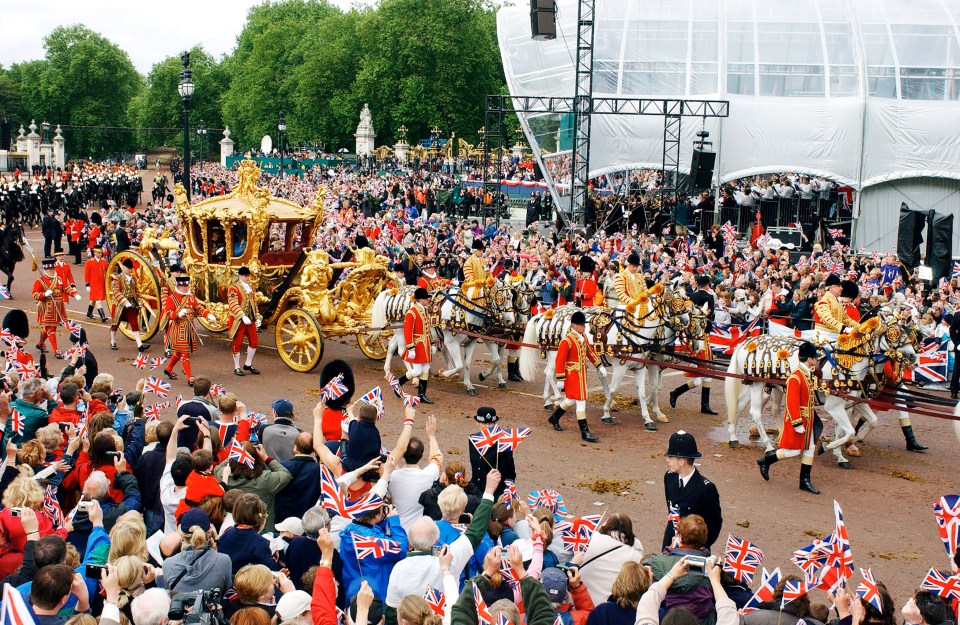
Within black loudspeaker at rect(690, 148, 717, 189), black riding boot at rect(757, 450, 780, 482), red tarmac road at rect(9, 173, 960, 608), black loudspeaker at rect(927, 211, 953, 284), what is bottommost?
red tarmac road at rect(9, 173, 960, 608)

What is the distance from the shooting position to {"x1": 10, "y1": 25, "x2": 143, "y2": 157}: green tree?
86.1 meters

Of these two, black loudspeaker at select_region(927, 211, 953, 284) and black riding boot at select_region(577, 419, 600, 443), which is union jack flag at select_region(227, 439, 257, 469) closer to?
black riding boot at select_region(577, 419, 600, 443)

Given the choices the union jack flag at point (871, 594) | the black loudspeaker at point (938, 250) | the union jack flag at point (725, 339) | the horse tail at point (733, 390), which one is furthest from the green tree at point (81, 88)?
the union jack flag at point (871, 594)

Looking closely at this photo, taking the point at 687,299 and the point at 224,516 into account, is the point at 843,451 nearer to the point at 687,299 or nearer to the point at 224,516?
the point at 687,299

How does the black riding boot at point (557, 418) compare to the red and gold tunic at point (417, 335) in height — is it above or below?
below

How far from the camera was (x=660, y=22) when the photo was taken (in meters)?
29.1

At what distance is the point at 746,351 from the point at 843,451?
1.66m

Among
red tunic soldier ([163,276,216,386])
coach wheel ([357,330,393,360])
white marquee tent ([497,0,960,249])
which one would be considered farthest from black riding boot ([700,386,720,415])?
white marquee tent ([497,0,960,249])

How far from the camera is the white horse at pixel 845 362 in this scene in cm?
1125

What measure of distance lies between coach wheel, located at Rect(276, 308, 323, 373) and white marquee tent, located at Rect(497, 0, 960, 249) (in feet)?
51.8

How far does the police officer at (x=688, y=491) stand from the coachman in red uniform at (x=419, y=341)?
6674 millimetres

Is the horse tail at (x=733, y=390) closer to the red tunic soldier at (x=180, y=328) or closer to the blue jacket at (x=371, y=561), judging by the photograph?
the blue jacket at (x=371, y=561)

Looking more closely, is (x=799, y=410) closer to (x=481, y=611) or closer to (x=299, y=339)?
(x=481, y=611)

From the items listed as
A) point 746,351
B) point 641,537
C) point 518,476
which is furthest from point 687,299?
point 641,537
